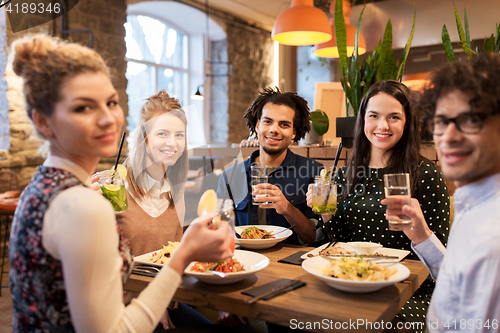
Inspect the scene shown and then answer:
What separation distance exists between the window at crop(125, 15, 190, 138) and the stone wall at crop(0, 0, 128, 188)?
0.77m

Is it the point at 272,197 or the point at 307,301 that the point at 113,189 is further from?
the point at 307,301

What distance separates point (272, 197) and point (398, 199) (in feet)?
2.18

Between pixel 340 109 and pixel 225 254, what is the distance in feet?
12.4

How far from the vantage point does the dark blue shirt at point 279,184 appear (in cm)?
242

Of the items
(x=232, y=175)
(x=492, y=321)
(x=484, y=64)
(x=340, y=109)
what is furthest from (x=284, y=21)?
(x=492, y=321)

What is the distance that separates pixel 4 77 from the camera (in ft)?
14.1

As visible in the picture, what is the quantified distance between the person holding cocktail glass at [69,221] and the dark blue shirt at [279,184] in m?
1.44

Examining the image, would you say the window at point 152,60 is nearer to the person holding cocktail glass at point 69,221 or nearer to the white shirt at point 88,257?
the person holding cocktail glass at point 69,221

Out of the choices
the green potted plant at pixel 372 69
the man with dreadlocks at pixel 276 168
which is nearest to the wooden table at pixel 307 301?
the man with dreadlocks at pixel 276 168

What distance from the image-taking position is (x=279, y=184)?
2.49 meters

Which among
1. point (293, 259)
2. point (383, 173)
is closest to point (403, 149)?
point (383, 173)

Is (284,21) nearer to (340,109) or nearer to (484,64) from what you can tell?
(340,109)

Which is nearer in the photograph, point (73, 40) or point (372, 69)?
point (372, 69)

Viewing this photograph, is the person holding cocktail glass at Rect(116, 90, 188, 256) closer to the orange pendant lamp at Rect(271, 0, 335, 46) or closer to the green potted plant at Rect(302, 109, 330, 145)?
the green potted plant at Rect(302, 109, 330, 145)
